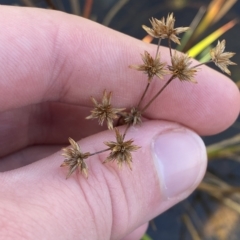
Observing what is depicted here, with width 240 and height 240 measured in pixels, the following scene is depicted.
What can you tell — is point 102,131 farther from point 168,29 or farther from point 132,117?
point 168,29

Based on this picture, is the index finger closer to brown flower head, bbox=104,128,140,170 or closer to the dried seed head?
the dried seed head

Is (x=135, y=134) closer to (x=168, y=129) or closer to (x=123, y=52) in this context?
(x=168, y=129)

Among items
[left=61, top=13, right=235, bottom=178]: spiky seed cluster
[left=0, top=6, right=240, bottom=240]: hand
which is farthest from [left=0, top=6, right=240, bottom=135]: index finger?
[left=61, top=13, right=235, bottom=178]: spiky seed cluster

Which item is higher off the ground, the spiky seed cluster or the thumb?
the spiky seed cluster

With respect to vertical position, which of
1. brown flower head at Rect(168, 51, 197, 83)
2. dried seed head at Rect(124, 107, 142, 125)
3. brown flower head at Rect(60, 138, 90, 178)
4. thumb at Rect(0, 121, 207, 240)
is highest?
brown flower head at Rect(168, 51, 197, 83)

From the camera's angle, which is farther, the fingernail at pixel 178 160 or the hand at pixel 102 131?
the fingernail at pixel 178 160

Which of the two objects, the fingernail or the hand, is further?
the fingernail

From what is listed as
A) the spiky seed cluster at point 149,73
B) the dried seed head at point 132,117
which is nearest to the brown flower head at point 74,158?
the spiky seed cluster at point 149,73

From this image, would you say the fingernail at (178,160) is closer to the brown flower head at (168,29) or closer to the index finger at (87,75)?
the index finger at (87,75)
